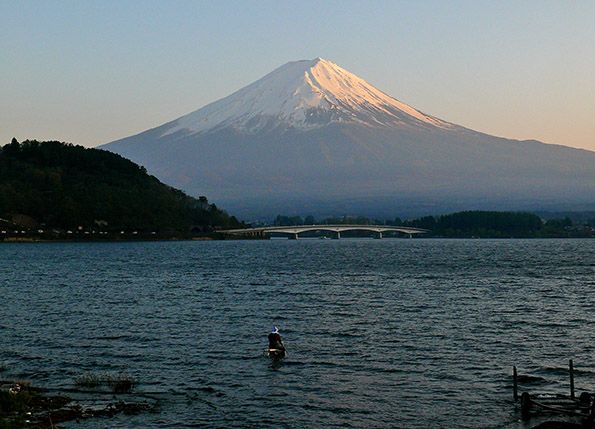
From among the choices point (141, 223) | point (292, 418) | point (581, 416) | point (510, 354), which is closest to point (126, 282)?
point (510, 354)

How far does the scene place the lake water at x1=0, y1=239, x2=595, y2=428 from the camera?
21.5 meters

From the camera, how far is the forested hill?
16112cm

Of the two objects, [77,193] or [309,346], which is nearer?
[309,346]

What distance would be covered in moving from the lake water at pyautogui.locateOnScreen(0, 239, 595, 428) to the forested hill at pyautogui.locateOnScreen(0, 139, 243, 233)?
104 m

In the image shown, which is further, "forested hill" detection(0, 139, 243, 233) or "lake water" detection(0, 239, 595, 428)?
"forested hill" detection(0, 139, 243, 233)

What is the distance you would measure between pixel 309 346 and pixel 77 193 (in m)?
151

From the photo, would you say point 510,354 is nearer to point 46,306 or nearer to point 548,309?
point 548,309

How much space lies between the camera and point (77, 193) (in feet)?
563

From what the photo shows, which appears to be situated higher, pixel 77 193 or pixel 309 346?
pixel 77 193

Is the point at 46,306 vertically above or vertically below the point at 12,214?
below

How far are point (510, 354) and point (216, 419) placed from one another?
1444cm

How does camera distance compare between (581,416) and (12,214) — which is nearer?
(581,416)

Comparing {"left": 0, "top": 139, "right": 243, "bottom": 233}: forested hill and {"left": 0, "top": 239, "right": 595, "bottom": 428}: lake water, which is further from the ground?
{"left": 0, "top": 139, "right": 243, "bottom": 233}: forested hill

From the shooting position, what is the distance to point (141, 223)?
17762cm
